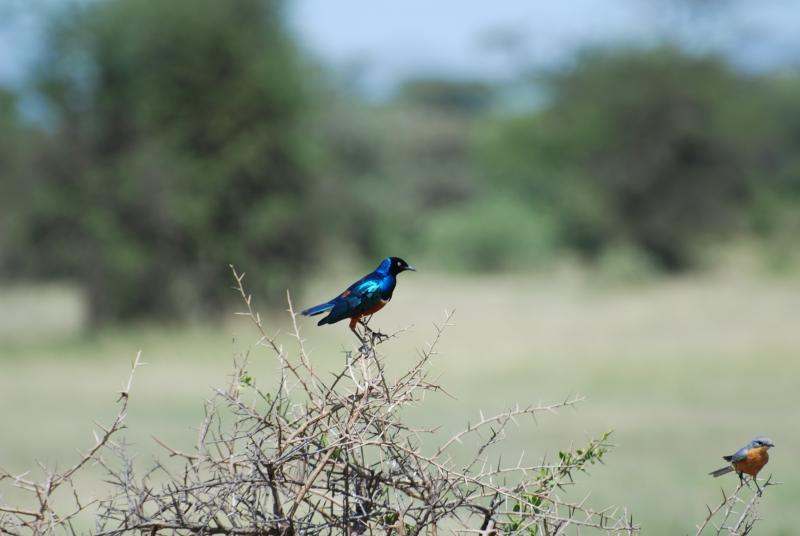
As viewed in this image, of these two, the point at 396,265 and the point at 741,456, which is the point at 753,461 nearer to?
the point at 741,456

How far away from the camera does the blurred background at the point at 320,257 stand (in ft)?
60.7

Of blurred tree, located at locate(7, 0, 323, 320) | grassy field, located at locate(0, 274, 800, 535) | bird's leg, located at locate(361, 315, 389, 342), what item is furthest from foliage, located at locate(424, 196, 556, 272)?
bird's leg, located at locate(361, 315, 389, 342)

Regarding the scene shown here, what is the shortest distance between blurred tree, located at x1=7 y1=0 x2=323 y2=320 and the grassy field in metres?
1.31

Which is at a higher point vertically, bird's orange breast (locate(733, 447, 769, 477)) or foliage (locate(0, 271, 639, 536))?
bird's orange breast (locate(733, 447, 769, 477))

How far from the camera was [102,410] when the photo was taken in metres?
19.5

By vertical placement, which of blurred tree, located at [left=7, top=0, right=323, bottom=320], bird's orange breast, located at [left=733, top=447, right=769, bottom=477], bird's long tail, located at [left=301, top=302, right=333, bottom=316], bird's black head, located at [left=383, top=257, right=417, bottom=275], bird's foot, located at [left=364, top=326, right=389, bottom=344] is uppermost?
blurred tree, located at [left=7, top=0, right=323, bottom=320]

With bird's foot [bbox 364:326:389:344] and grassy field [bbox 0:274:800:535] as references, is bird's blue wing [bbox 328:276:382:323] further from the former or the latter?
grassy field [bbox 0:274:800:535]

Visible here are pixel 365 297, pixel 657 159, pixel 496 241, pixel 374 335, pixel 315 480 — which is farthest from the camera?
pixel 496 241

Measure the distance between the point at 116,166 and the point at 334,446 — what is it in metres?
25.0

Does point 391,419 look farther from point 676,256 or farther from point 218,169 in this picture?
point 676,256

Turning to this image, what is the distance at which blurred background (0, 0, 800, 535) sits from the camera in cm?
1850

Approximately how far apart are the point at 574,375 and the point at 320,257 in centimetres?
859

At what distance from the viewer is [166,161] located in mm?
27047

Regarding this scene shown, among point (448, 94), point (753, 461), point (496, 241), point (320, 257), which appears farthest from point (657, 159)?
point (448, 94)
